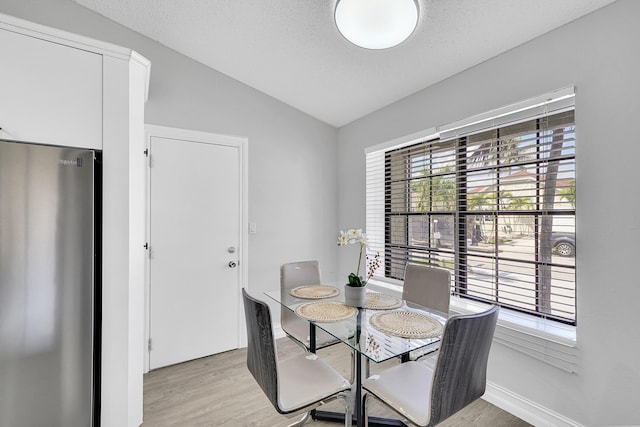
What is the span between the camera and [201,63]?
9.28ft

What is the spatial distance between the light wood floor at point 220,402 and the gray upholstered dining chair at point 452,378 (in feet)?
2.37

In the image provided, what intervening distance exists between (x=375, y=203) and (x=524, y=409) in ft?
6.59

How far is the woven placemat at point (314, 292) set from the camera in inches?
81.7

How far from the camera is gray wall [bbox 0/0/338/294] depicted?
2.47 metres

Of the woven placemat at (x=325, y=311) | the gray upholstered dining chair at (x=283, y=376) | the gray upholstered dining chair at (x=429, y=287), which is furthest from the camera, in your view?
the gray upholstered dining chair at (x=429, y=287)

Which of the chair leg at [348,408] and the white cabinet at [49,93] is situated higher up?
the white cabinet at [49,93]

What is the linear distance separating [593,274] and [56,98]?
9.82 ft

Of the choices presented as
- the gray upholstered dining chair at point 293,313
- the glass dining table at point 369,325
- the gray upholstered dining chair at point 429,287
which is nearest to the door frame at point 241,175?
the gray upholstered dining chair at point 293,313

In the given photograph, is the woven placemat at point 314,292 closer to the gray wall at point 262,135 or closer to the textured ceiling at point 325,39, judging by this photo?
the gray wall at point 262,135

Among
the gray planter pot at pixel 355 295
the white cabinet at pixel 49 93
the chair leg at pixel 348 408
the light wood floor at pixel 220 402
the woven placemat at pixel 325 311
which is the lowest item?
the light wood floor at pixel 220 402

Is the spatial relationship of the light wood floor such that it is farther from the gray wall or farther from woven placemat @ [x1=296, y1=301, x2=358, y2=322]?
the gray wall

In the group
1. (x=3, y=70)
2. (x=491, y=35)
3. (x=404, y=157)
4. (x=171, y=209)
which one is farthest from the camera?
(x=404, y=157)

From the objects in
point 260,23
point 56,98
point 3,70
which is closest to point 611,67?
point 260,23

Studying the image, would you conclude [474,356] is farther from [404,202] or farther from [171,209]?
[171,209]
